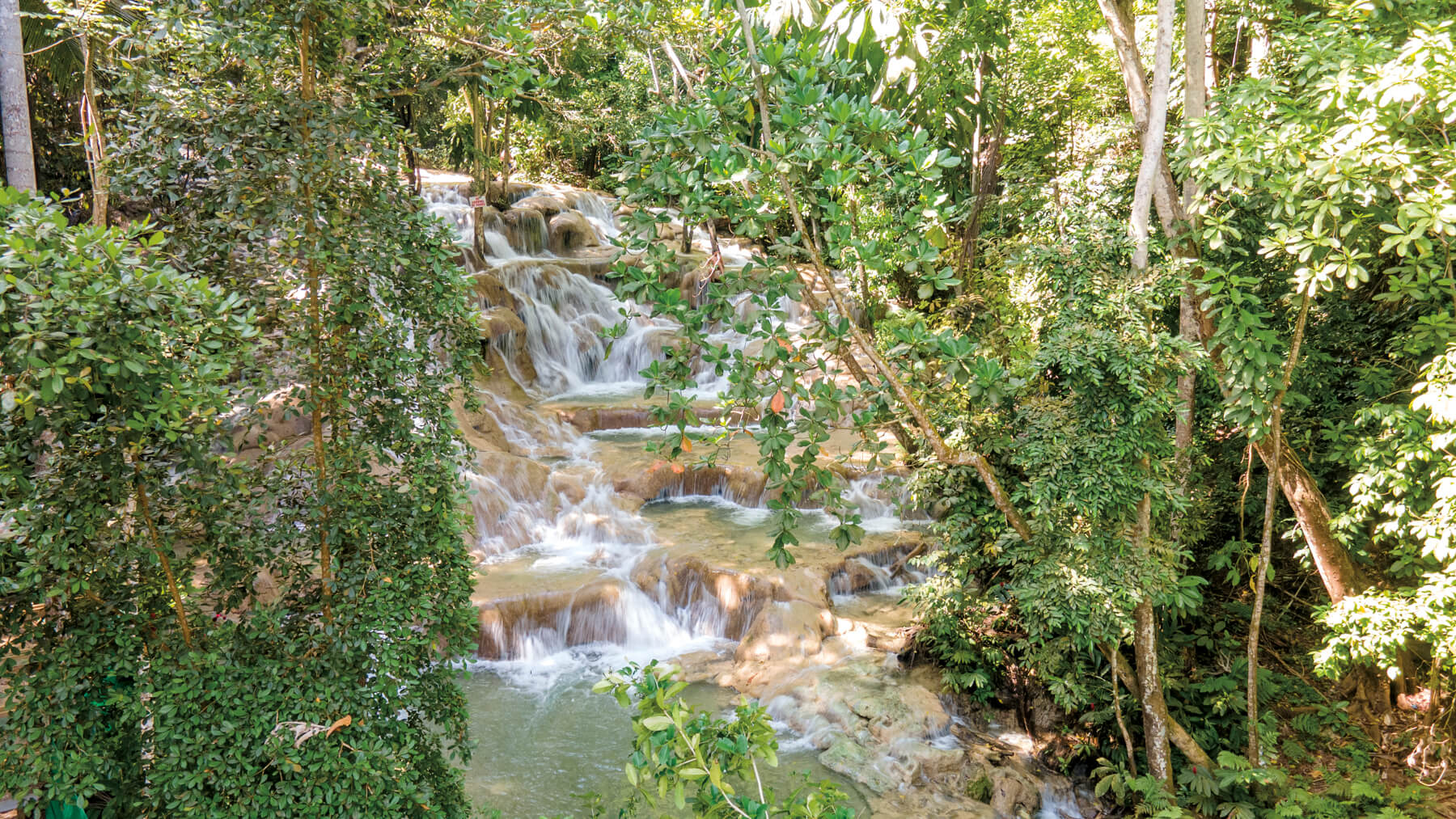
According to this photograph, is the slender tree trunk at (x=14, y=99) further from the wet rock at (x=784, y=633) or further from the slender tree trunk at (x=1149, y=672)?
the slender tree trunk at (x=1149, y=672)

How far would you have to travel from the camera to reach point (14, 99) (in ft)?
17.8

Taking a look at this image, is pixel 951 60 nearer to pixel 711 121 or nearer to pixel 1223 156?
pixel 1223 156

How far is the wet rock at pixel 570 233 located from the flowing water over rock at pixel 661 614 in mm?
4887

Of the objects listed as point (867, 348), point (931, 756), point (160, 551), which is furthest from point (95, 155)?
point (931, 756)

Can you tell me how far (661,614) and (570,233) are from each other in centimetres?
1200

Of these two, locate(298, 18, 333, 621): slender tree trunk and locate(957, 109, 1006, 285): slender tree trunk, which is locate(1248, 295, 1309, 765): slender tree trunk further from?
locate(298, 18, 333, 621): slender tree trunk

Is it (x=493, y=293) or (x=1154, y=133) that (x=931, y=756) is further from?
(x=493, y=293)

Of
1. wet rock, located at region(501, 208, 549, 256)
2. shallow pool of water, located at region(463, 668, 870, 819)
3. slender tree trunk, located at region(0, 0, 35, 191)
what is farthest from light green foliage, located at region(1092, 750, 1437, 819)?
wet rock, located at region(501, 208, 549, 256)

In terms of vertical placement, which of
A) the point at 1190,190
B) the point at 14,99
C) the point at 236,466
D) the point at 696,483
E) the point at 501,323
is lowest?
the point at 696,483

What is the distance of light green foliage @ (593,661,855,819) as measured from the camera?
7.01ft

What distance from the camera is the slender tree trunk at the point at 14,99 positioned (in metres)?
5.36

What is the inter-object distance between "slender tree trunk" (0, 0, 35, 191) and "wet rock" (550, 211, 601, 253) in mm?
12788

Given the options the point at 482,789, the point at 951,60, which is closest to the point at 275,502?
the point at 482,789

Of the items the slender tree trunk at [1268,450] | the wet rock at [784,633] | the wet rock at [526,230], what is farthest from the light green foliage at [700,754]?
the wet rock at [526,230]
